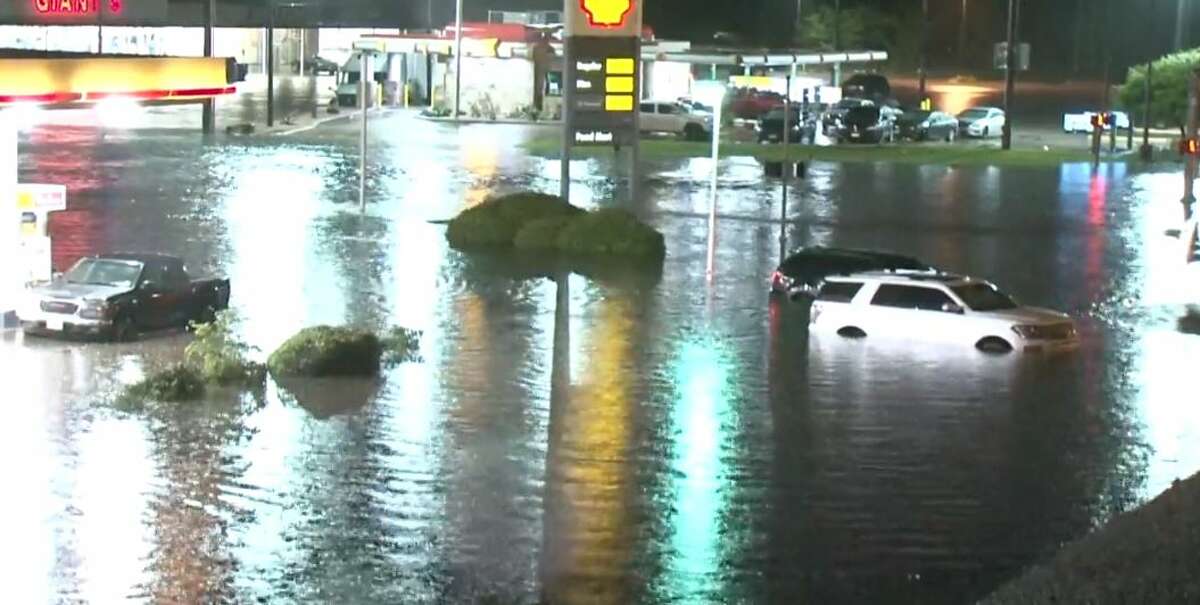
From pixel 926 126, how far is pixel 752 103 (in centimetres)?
825

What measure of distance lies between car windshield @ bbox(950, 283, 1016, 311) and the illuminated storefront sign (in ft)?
116

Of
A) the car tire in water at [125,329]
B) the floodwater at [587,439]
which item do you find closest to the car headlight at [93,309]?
the car tire in water at [125,329]

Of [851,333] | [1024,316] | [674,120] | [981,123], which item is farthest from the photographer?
[981,123]

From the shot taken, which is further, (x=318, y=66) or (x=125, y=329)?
(x=318, y=66)

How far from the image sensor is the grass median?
71.2 m

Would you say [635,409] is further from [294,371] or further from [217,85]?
[217,85]

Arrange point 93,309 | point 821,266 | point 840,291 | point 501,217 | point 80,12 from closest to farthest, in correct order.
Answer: point 93,309, point 840,291, point 821,266, point 501,217, point 80,12

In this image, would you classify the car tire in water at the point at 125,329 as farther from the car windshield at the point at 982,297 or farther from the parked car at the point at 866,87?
the parked car at the point at 866,87

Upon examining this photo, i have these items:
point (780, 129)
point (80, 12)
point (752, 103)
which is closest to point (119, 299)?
point (80, 12)

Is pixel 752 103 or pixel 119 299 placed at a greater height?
pixel 752 103

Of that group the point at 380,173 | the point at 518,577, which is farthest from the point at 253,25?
the point at 518,577

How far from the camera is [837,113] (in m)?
83.4

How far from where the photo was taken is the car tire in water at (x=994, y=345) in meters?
31.8

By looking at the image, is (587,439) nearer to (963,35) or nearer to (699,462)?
(699,462)
